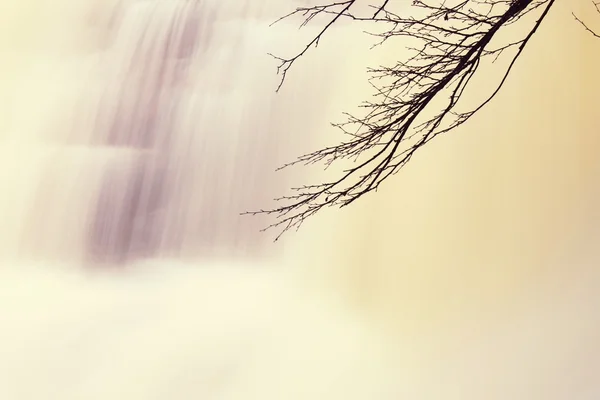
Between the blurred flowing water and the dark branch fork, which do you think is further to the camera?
the dark branch fork

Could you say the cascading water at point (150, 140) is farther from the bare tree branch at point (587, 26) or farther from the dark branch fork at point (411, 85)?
the bare tree branch at point (587, 26)

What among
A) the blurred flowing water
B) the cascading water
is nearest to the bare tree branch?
the blurred flowing water

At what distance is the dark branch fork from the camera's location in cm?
119

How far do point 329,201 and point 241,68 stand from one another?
36 cm

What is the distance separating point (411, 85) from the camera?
123cm

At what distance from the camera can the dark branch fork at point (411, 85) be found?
119cm

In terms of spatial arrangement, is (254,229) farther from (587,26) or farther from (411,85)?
(587,26)

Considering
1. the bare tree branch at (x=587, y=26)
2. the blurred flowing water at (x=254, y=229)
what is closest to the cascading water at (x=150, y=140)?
the blurred flowing water at (x=254, y=229)

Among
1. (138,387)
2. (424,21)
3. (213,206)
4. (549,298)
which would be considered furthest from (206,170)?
(549,298)

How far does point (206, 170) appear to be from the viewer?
1192 mm

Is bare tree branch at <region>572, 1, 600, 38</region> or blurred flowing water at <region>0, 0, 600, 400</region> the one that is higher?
bare tree branch at <region>572, 1, 600, 38</region>

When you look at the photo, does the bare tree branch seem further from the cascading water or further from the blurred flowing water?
the cascading water

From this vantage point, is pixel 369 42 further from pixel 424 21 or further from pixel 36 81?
pixel 36 81

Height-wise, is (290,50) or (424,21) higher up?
(424,21)
